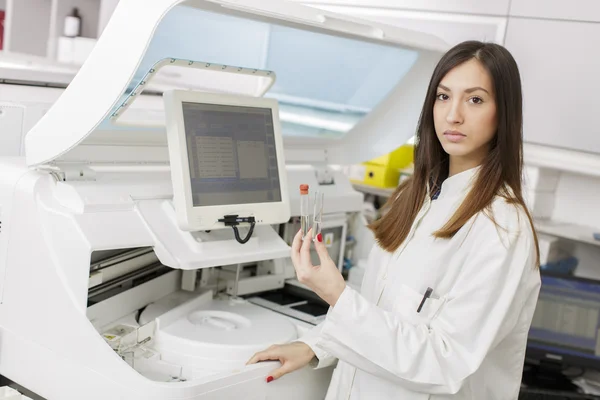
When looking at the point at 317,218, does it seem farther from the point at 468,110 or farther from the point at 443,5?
the point at 443,5

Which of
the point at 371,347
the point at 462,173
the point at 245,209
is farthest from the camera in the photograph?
the point at 245,209

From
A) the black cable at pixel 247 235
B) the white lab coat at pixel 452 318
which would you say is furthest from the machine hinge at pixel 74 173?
the white lab coat at pixel 452 318

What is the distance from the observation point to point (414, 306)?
3.91 feet

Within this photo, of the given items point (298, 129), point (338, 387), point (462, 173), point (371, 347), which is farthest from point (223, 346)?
point (298, 129)

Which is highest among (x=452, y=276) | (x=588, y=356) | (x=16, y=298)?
(x=452, y=276)

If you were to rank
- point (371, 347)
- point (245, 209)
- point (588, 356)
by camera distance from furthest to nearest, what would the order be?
point (588, 356) < point (245, 209) < point (371, 347)

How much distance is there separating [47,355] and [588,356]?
1473mm

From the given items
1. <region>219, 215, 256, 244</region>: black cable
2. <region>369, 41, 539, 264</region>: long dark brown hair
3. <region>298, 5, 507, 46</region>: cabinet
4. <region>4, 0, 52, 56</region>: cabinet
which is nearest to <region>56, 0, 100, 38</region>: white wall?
<region>4, 0, 52, 56</region>: cabinet

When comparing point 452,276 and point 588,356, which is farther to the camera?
point 588,356

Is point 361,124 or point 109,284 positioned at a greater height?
point 361,124

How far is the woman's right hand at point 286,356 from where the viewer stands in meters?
1.33

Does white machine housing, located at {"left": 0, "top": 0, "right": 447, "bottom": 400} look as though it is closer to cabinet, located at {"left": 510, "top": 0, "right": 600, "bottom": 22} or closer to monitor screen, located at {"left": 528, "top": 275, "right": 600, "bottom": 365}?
cabinet, located at {"left": 510, "top": 0, "right": 600, "bottom": 22}

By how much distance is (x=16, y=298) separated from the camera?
1373 millimetres

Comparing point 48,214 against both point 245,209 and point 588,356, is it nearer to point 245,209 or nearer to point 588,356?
point 245,209
